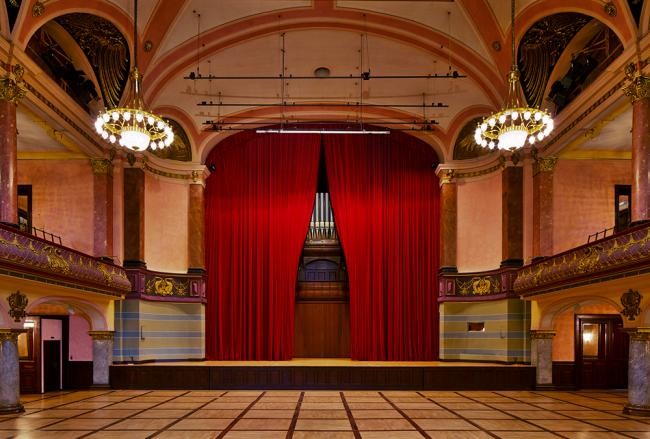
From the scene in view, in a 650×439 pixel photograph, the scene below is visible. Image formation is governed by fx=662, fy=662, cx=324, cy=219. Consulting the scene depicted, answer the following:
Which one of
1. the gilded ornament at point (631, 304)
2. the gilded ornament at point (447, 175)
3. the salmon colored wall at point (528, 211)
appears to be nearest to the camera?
the gilded ornament at point (631, 304)

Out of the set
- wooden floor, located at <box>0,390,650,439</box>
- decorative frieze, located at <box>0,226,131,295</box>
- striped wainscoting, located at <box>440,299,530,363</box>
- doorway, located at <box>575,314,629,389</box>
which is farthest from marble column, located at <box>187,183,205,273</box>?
doorway, located at <box>575,314,629,389</box>

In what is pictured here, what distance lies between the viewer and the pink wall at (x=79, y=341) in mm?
15648

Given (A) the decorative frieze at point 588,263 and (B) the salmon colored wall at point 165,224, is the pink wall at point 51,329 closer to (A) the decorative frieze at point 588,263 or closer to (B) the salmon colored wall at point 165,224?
(B) the salmon colored wall at point 165,224

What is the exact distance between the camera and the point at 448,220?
59.0 ft

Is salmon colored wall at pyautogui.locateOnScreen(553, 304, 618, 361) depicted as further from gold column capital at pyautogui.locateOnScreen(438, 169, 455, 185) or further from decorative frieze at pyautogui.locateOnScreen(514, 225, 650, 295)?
gold column capital at pyautogui.locateOnScreen(438, 169, 455, 185)

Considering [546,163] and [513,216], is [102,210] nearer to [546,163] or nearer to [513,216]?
[513,216]

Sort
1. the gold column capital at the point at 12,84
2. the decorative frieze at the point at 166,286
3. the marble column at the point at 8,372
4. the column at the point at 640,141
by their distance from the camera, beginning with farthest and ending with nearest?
the decorative frieze at the point at 166,286 < the gold column capital at the point at 12,84 < the column at the point at 640,141 < the marble column at the point at 8,372

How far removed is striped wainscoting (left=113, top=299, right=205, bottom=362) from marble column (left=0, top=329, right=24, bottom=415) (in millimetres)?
4300

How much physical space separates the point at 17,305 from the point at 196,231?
7073mm

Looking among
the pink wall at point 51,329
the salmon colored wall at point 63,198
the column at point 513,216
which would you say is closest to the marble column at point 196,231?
the salmon colored wall at point 63,198

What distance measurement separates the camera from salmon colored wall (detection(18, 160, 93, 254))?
1585 centimetres

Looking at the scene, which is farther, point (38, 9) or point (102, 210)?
point (102, 210)

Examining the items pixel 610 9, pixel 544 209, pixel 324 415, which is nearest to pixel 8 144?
pixel 324 415

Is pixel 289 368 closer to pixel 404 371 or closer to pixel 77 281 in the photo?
pixel 404 371
